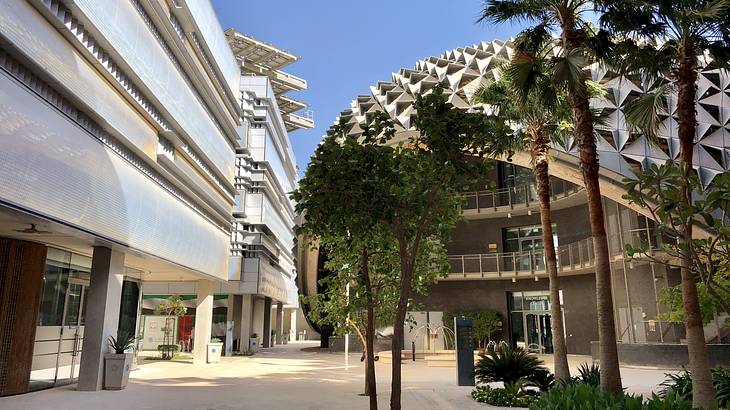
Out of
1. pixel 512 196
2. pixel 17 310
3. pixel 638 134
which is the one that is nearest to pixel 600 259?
pixel 17 310

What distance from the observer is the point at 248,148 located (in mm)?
34562

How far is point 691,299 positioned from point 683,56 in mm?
4632

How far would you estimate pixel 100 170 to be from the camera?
13.4 meters

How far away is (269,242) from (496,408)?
29.7 metres

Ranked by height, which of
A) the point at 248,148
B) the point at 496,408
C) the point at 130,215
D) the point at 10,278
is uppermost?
the point at 248,148

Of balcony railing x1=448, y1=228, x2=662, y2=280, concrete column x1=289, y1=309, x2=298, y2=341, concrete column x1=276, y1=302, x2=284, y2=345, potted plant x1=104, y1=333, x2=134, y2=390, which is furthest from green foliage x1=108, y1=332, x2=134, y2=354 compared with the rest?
concrete column x1=289, y1=309, x2=298, y2=341

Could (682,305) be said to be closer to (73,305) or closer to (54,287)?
(54,287)

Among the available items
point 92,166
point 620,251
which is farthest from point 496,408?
point 620,251

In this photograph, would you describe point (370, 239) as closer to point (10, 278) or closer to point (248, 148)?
point (10, 278)

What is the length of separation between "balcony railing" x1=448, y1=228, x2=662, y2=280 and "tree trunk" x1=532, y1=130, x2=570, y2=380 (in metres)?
10.9

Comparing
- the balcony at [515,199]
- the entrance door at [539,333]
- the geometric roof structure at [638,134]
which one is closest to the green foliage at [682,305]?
the geometric roof structure at [638,134]

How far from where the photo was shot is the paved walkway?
40.2 feet

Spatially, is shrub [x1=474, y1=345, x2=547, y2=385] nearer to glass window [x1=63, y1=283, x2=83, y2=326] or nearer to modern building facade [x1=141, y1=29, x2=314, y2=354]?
glass window [x1=63, y1=283, x2=83, y2=326]

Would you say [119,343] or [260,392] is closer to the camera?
[260,392]
